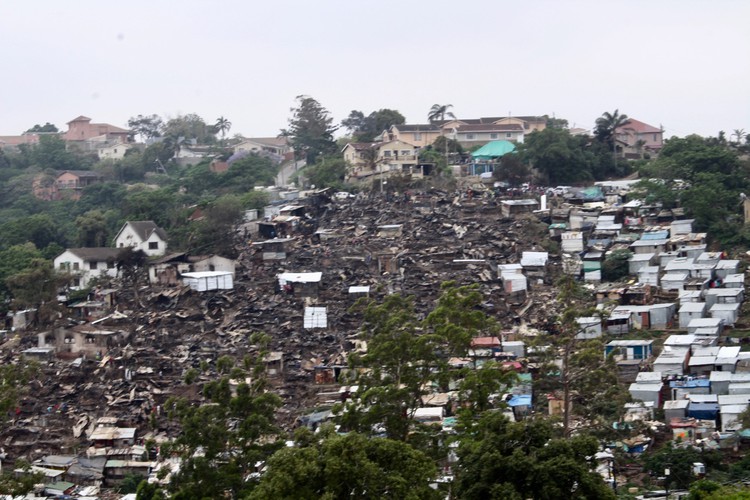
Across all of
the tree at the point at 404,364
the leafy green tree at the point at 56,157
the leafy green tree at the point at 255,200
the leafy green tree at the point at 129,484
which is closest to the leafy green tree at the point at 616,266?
the tree at the point at 404,364

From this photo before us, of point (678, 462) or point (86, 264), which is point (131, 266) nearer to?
point (86, 264)

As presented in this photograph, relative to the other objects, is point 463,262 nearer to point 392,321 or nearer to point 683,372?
point 683,372

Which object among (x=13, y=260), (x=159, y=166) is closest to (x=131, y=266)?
(x=13, y=260)

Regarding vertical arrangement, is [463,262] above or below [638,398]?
above

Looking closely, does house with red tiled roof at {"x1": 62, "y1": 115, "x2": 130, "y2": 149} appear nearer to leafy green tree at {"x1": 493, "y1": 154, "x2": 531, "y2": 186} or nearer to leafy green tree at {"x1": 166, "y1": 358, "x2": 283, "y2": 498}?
leafy green tree at {"x1": 493, "y1": 154, "x2": 531, "y2": 186}

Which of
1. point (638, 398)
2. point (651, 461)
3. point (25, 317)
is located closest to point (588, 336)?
point (638, 398)

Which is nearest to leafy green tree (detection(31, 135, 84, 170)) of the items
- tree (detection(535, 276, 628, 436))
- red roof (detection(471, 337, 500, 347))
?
red roof (detection(471, 337, 500, 347))
